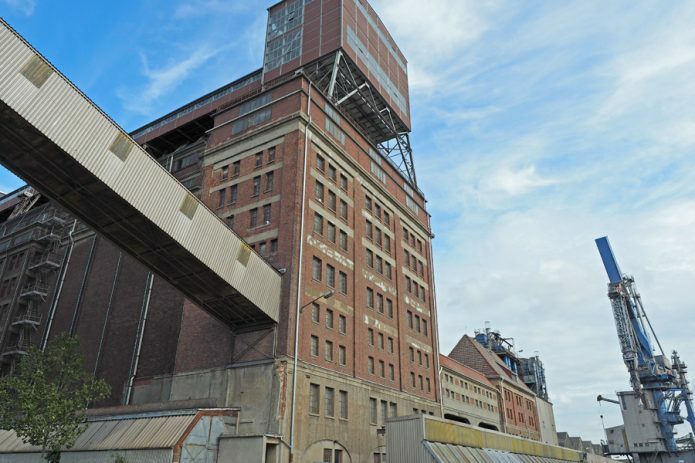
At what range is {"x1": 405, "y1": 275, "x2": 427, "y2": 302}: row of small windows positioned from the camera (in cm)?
5209

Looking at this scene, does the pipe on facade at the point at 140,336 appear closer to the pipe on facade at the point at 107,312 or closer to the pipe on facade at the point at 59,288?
the pipe on facade at the point at 107,312

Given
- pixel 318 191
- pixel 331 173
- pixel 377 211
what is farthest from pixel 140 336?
pixel 377 211

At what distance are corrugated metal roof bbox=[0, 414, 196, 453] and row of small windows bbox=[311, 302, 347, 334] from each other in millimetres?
10723

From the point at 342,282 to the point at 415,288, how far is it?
47.7 feet

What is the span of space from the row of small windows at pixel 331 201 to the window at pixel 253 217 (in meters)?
4.73

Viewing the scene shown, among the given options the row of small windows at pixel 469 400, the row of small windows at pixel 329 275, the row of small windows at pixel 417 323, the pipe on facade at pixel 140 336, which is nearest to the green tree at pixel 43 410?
the pipe on facade at pixel 140 336

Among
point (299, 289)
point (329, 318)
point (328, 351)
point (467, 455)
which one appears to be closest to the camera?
point (467, 455)

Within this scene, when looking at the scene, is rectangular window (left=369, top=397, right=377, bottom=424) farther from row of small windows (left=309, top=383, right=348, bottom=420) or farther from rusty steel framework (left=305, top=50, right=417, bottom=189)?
rusty steel framework (left=305, top=50, right=417, bottom=189)

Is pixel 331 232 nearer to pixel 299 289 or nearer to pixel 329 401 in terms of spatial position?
pixel 299 289

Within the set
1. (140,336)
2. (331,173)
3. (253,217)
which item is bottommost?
(140,336)

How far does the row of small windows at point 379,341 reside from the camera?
42.8 meters

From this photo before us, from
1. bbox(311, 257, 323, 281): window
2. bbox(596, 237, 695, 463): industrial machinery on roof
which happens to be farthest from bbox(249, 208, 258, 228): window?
bbox(596, 237, 695, 463): industrial machinery on roof

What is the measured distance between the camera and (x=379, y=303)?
45812 millimetres

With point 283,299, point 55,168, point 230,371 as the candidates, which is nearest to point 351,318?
point 283,299
